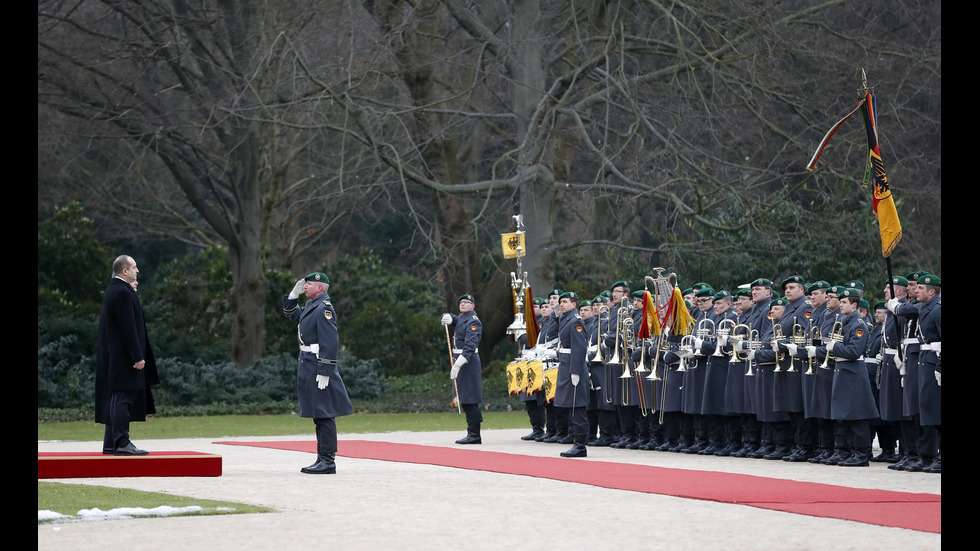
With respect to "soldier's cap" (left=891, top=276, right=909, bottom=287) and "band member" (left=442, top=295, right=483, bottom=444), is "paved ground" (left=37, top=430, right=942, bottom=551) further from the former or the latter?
"band member" (left=442, top=295, right=483, bottom=444)

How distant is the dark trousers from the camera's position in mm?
12312

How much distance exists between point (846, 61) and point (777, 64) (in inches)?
49.5

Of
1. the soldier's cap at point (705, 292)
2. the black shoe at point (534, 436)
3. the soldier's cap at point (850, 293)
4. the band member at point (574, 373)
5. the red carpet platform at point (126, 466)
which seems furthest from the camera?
the black shoe at point (534, 436)

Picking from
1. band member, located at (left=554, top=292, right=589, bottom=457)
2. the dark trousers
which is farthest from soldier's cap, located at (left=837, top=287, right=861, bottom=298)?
the dark trousers

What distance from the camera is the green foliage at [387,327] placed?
31.6 metres

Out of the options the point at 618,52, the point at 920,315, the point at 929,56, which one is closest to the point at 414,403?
the point at 618,52

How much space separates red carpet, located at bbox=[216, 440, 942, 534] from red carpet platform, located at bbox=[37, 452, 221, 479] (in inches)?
107

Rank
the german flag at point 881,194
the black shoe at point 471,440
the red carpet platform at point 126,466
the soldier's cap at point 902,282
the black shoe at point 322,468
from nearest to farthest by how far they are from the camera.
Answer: the red carpet platform at point 126,466 → the black shoe at point 322,468 → the german flag at point 881,194 → the soldier's cap at point 902,282 → the black shoe at point 471,440

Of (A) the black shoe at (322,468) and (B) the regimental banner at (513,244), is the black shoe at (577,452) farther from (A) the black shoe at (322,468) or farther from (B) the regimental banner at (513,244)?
(B) the regimental banner at (513,244)

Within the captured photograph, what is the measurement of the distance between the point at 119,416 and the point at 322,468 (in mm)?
2034

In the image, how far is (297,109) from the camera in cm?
2539

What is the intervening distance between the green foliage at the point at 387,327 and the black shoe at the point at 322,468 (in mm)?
18125

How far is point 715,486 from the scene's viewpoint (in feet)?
Result: 36.5

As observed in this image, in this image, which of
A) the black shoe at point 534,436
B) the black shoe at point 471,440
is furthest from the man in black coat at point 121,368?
the black shoe at point 534,436
